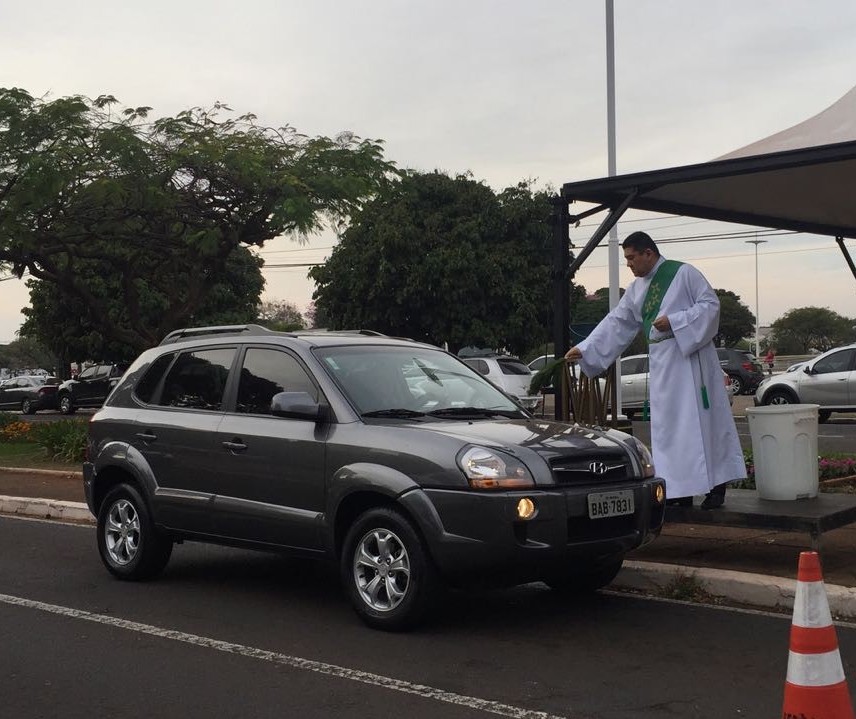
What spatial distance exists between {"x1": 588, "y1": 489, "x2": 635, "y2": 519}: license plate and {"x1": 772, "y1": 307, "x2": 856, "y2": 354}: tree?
88645 millimetres

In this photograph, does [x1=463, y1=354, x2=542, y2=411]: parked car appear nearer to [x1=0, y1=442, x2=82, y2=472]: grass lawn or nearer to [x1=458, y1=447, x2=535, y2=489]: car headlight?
[x1=0, y1=442, x2=82, y2=472]: grass lawn

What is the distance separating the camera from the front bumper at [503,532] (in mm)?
5719

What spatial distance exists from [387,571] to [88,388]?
112ft

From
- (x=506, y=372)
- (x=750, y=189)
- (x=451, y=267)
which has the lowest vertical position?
(x=506, y=372)

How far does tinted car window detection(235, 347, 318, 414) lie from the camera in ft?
22.8

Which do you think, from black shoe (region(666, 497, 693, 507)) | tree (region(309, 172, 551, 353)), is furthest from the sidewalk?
tree (region(309, 172, 551, 353))

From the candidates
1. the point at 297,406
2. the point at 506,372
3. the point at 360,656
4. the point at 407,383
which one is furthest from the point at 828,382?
the point at 360,656

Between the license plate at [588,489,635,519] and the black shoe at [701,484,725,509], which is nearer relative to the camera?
the license plate at [588,489,635,519]

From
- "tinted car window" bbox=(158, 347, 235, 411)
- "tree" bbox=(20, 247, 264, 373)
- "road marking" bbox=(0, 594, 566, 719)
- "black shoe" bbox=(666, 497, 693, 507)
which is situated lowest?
"road marking" bbox=(0, 594, 566, 719)

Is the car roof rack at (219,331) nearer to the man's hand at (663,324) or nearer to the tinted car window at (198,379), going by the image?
the tinted car window at (198,379)

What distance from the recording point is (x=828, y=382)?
70.5ft

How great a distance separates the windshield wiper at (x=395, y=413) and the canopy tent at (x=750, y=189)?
9.47ft

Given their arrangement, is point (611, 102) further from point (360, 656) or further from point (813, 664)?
point (813, 664)

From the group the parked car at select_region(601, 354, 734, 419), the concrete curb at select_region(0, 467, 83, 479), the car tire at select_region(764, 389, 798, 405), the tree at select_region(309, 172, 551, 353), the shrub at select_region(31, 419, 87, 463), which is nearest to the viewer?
the concrete curb at select_region(0, 467, 83, 479)
